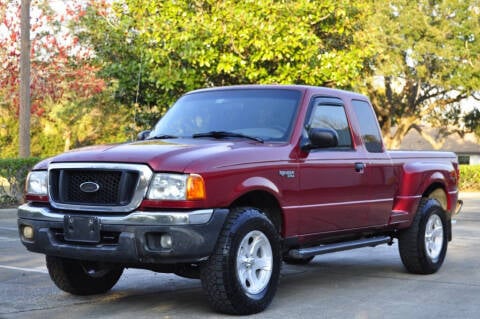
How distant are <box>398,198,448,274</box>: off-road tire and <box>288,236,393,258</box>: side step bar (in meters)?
0.30

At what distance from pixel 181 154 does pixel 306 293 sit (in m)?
2.27

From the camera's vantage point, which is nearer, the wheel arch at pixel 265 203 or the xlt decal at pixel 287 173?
the wheel arch at pixel 265 203

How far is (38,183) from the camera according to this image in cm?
735

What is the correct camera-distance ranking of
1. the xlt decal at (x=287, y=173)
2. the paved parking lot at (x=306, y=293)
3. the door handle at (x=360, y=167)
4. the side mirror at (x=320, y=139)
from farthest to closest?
the door handle at (x=360, y=167), the side mirror at (x=320, y=139), the xlt decal at (x=287, y=173), the paved parking lot at (x=306, y=293)

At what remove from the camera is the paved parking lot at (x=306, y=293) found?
7.19 meters

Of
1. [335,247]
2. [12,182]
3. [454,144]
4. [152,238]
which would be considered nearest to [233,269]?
[152,238]

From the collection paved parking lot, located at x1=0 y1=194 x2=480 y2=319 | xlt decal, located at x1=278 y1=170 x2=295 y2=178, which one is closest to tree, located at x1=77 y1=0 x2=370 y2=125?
paved parking lot, located at x1=0 y1=194 x2=480 y2=319

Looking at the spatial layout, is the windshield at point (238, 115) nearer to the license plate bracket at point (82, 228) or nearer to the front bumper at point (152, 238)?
the front bumper at point (152, 238)

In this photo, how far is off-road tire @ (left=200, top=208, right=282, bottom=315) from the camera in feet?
22.1

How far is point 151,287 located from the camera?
28.4ft

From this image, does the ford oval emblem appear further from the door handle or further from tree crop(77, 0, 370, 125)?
tree crop(77, 0, 370, 125)

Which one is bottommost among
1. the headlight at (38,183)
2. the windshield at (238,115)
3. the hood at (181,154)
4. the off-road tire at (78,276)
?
the off-road tire at (78,276)

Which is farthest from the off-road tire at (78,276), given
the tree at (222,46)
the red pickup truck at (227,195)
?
the tree at (222,46)

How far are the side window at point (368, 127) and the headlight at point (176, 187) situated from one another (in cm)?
294
